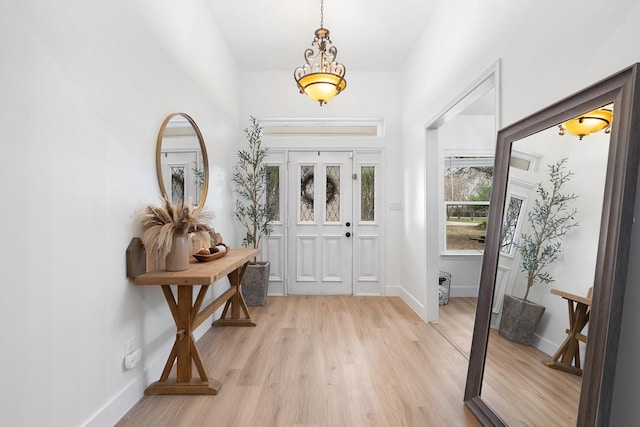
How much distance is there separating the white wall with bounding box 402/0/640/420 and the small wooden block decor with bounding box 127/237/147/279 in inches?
93.9

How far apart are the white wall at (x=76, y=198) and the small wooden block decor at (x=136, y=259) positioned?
5 centimetres

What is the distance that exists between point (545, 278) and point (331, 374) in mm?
1538

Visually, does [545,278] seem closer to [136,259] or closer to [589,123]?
[589,123]

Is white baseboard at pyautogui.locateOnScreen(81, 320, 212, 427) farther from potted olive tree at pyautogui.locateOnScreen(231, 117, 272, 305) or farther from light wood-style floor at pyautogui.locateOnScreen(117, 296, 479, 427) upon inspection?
potted olive tree at pyautogui.locateOnScreen(231, 117, 272, 305)

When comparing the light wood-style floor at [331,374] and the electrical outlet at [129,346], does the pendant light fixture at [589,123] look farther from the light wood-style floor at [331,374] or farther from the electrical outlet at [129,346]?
the electrical outlet at [129,346]

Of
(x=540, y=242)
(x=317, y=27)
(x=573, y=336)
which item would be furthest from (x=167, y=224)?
(x=317, y=27)

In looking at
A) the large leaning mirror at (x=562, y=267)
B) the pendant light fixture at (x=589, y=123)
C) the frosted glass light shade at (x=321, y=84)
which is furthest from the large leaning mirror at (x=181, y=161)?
the pendant light fixture at (x=589, y=123)

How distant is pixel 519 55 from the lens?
2047 millimetres

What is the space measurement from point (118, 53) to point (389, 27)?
2.87 metres

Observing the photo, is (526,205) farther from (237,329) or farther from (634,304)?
(237,329)

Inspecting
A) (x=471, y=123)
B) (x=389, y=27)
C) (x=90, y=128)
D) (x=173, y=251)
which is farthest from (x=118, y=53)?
(x=471, y=123)

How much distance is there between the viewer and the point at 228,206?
4191 mm

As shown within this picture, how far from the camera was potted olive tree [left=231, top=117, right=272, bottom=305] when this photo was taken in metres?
4.20

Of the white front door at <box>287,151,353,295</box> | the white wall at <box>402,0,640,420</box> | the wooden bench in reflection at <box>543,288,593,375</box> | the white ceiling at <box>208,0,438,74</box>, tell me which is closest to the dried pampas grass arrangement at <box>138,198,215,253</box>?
the wooden bench in reflection at <box>543,288,593,375</box>
